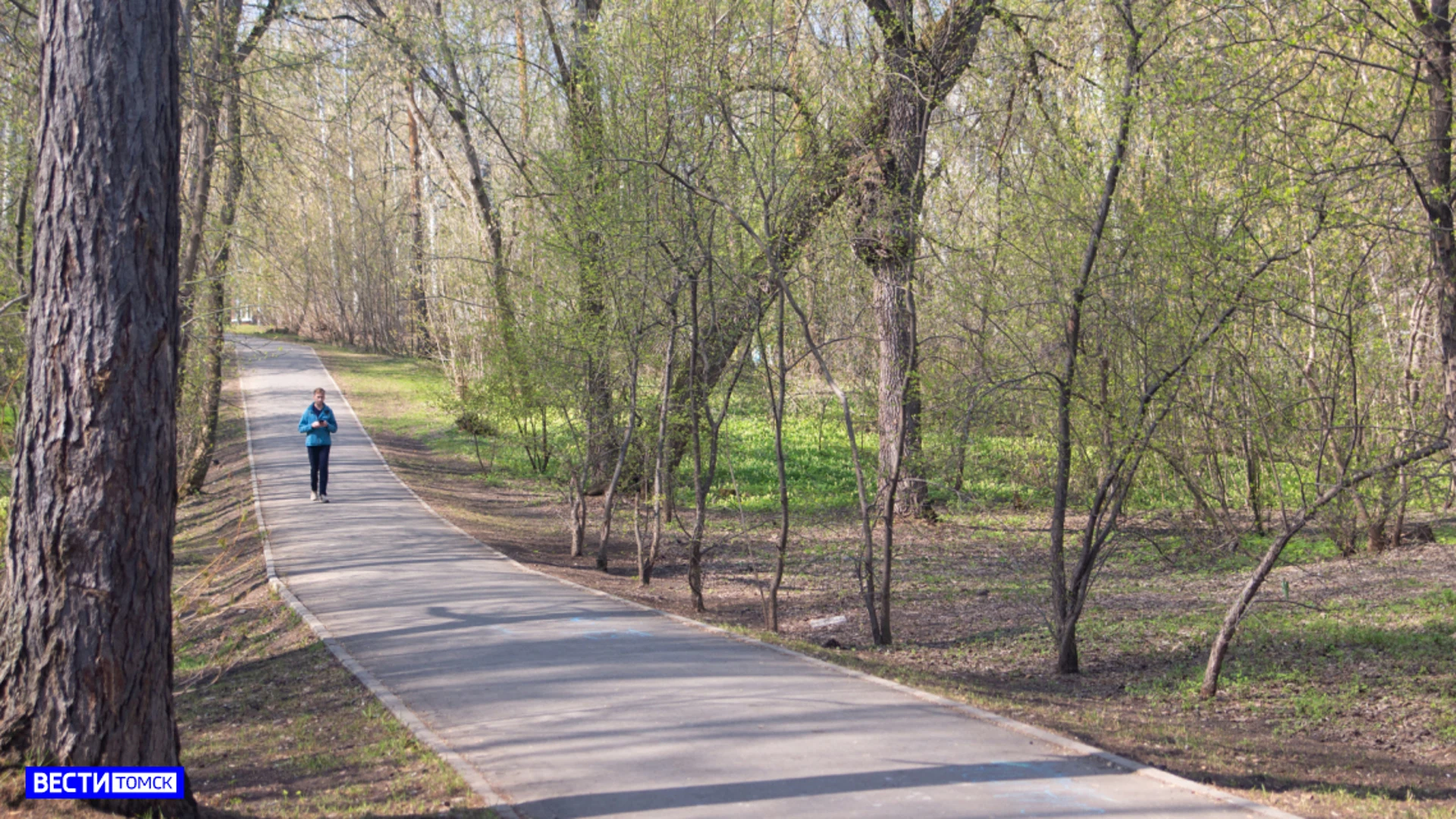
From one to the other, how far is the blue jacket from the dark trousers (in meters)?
0.13

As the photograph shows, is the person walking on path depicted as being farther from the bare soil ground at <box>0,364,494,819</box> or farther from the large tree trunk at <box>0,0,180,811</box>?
the large tree trunk at <box>0,0,180,811</box>

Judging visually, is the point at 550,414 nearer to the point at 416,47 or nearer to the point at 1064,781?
the point at 416,47

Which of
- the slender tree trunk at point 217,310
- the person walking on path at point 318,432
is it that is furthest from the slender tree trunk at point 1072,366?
the slender tree trunk at point 217,310

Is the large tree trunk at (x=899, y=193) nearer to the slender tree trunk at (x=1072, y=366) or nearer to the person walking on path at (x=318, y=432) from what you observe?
the slender tree trunk at (x=1072, y=366)

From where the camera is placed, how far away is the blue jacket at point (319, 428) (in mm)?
16219

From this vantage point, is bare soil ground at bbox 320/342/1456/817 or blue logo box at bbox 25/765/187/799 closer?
blue logo box at bbox 25/765/187/799

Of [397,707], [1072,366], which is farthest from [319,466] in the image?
[1072,366]

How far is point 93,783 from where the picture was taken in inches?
179

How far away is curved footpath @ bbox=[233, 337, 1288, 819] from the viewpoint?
5.08m

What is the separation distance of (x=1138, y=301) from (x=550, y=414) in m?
11.5

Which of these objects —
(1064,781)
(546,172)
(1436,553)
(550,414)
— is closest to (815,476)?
(550,414)

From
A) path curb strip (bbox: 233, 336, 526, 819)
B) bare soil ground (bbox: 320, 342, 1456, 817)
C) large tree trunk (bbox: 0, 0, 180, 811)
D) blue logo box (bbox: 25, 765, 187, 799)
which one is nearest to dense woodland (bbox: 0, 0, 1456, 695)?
bare soil ground (bbox: 320, 342, 1456, 817)

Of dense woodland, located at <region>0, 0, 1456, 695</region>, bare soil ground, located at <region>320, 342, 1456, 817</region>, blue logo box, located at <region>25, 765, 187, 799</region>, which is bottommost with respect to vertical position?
bare soil ground, located at <region>320, 342, 1456, 817</region>

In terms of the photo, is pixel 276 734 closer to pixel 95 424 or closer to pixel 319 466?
pixel 95 424
